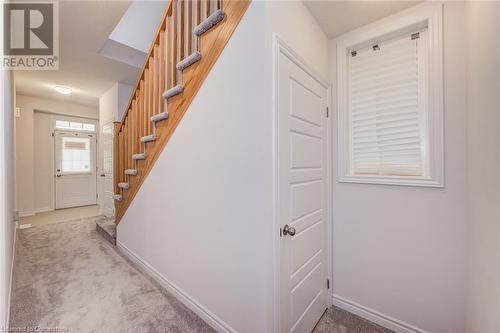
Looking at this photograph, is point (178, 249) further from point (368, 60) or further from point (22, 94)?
point (22, 94)

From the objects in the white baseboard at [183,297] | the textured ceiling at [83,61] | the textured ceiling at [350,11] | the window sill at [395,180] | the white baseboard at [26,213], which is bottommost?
the white baseboard at [183,297]

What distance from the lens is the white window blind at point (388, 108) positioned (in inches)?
61.7

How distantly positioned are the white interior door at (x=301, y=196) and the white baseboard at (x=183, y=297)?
501 millimetres

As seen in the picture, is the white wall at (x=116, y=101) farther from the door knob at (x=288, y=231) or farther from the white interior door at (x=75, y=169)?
the door knob at (x=288, y=231)

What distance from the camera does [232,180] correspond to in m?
1.39

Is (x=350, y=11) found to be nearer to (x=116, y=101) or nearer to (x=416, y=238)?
(x=416, y=238)

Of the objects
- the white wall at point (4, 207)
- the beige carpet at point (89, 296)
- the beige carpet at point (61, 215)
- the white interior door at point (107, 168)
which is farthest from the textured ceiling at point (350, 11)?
the beige carpet at point (61, 215)

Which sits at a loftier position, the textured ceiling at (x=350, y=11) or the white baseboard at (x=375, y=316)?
the textured ceiling at (x=350, y=11)

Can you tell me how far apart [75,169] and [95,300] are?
16.6 feet

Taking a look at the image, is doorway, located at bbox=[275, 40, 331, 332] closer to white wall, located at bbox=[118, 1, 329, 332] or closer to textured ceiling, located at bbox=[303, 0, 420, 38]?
white wall, located at bbox=[118, 1, 329, 332]

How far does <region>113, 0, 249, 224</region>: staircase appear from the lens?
1.51 meters

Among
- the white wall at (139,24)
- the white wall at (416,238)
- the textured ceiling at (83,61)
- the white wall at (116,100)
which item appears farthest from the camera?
the white wall at (116,100)

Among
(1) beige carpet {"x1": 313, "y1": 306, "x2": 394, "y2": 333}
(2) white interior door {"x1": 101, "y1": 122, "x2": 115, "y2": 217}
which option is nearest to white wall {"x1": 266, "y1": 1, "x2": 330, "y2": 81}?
(1) beige carpet {"x1": 313, "y1": 306, "x2": 394, "y2": 333}

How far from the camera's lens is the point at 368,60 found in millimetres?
1774
